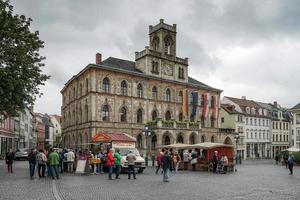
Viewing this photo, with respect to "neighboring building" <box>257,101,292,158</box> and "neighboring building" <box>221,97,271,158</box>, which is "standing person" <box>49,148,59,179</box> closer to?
"neighboring building" <box>221,97,271,158</box>

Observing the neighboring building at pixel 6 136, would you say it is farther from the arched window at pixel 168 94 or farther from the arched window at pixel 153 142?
the arched window at pixel 168 94

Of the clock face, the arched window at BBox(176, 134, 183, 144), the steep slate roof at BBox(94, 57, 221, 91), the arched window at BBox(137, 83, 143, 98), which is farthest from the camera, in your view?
the clock face

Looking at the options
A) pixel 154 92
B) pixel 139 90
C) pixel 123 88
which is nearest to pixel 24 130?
pixel 139 90

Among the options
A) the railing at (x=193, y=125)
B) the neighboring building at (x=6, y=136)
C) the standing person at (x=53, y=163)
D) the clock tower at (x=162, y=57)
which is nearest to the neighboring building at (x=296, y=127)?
the railing at (x=193, y=125)

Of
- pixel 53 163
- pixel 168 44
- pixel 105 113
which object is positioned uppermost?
pixel 168 44

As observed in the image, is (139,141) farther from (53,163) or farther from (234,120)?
(53,163)

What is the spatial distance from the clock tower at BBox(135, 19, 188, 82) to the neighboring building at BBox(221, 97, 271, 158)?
1982 cm

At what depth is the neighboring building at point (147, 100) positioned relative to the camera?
5022cm

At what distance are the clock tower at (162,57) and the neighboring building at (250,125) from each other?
19.8 metres

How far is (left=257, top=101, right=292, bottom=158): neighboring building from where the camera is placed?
289ft

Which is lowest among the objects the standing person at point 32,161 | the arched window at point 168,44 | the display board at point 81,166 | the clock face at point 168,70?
the display board at point 81,166

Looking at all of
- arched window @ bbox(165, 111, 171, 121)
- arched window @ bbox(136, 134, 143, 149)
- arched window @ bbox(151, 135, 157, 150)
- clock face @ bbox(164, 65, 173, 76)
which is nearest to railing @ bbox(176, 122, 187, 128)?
arched window @ bbox(165, 111, 171, 121)

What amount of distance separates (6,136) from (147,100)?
21804 millimetres

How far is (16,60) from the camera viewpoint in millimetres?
25797
